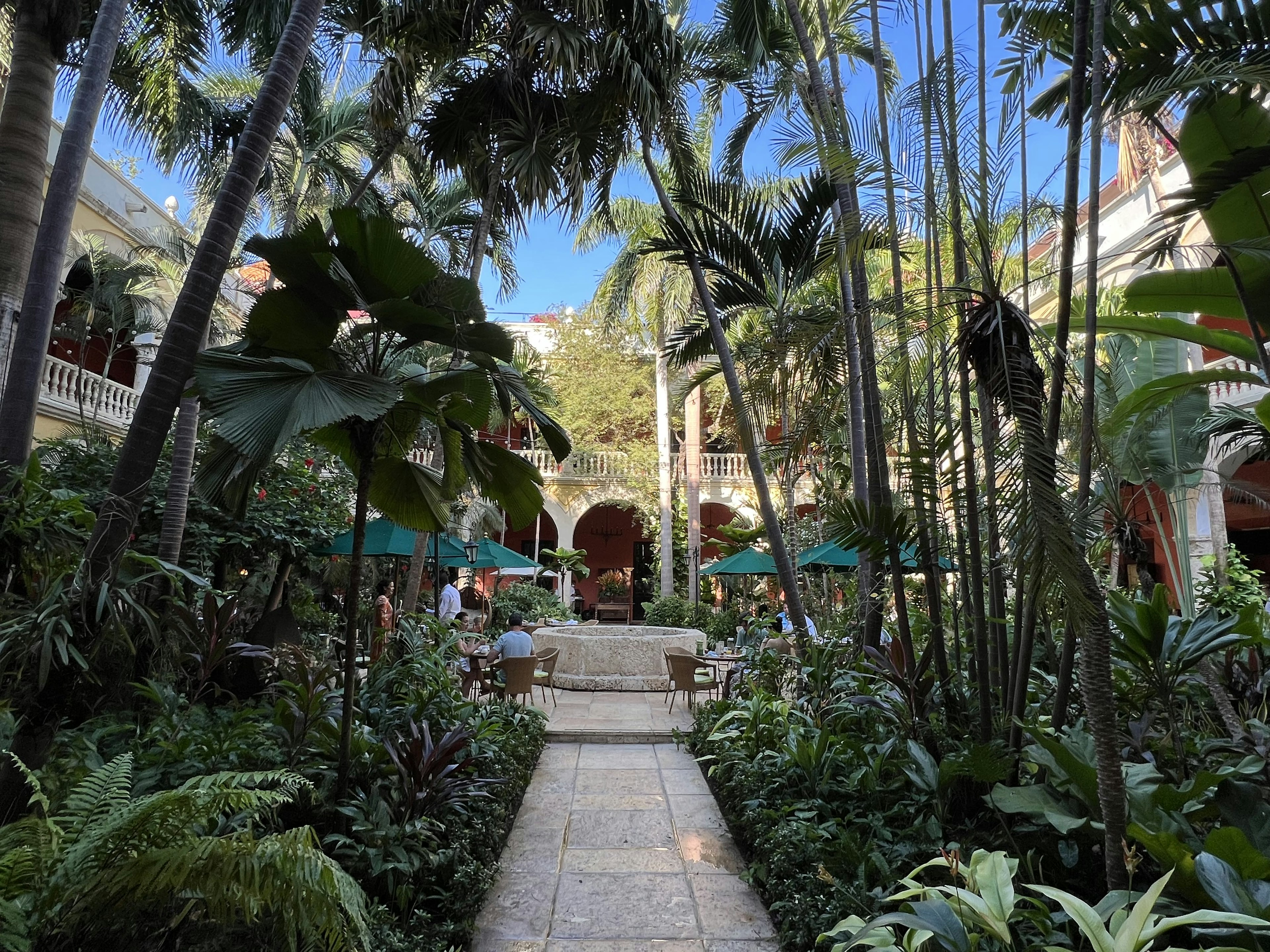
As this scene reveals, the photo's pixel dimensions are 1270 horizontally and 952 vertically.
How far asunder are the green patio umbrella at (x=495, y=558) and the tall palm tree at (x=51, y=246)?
6738mm

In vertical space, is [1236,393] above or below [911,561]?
above

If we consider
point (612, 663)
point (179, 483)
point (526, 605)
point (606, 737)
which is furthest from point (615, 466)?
point (179, 483)

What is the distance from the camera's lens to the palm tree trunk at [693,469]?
66.2 feet

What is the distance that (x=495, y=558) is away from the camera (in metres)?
11.4

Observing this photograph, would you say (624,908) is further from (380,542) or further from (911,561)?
(380,542)

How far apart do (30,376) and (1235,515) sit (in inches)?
728

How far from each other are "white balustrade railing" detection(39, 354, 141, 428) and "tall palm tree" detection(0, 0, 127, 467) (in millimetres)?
5683

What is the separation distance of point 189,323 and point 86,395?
32.8 feet

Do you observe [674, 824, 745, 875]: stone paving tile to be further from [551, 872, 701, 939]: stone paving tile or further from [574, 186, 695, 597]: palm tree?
[574, 186, 695, 597]: palm tree

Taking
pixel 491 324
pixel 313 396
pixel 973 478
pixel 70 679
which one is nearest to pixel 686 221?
A: pixel 491 324

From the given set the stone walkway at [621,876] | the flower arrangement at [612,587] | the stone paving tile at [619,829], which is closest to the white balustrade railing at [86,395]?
the stone walkway at [621,876]

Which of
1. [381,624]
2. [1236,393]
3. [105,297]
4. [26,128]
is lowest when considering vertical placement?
[381,624]

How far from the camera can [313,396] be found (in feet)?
10.8

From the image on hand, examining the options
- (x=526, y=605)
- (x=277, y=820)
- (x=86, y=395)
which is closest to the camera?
(x=277, y=820)
